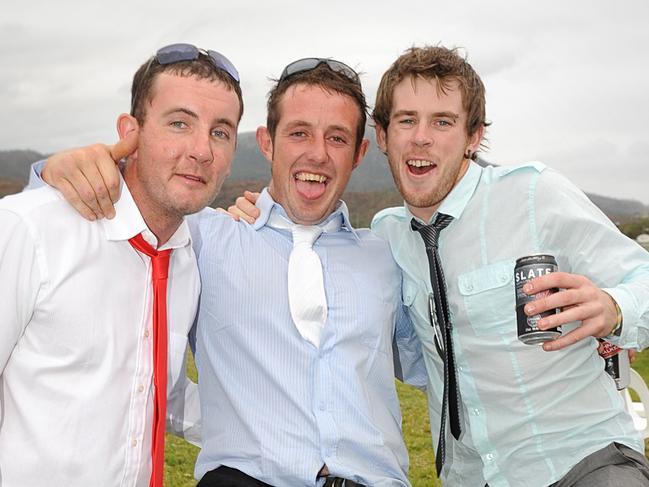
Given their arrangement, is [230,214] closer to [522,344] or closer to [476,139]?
[476,139]

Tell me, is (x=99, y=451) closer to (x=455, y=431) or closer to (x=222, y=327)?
(x=222, y=327)

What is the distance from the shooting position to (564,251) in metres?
3.79

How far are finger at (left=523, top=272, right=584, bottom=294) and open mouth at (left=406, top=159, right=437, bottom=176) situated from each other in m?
1.23

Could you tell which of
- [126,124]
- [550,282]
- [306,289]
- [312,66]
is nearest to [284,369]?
[306,289]

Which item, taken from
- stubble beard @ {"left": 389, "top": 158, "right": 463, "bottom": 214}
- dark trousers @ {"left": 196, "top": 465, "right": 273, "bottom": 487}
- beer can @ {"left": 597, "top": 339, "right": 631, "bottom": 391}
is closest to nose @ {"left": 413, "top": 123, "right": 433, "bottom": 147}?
stubble beard @ {"left": 389, "top": 158, "right": 463, "bottom": 214}

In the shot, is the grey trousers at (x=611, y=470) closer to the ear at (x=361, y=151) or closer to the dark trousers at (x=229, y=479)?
the dark trousers at (x=229, y=479)

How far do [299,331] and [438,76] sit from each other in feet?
5.99

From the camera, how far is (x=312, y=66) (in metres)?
4.43

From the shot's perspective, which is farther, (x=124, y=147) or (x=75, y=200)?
(x=124, y=147)

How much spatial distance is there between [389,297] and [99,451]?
1.85 meters

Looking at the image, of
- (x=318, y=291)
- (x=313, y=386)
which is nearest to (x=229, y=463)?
(x=313, y=386)

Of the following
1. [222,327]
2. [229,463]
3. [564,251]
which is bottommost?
[229,463]

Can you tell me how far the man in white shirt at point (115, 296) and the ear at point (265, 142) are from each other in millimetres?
805

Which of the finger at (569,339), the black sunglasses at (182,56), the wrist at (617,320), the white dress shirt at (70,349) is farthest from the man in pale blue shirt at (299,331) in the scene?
the wrist at (617,320)
